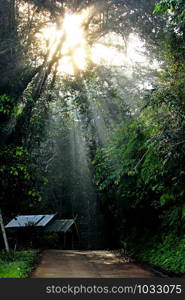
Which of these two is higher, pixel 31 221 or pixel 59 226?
pixel 31 221

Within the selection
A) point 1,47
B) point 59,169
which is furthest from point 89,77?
point 59,169

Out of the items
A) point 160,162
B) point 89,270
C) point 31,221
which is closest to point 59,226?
point 31,221

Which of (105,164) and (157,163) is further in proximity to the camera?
(105,164)

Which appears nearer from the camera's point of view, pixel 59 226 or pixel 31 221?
pixel 31 221

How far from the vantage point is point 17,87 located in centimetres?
1259

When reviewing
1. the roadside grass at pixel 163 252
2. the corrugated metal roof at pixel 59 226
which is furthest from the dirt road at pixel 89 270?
the corrugated metal roof at pixel 59 226

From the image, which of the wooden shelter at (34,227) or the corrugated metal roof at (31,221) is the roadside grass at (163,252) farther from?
the wooden shelter at (34,227)

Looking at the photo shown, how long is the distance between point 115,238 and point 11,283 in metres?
21.0

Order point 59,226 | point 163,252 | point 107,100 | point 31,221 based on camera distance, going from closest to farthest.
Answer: point 163,252
point 107,100
point 31,221
point 59,226

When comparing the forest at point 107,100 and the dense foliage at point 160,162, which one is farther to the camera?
the forest at point 107,100

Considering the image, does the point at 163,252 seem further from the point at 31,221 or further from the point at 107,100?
the point at 31,221

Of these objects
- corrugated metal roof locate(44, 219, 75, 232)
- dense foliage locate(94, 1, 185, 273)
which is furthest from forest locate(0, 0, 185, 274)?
corrugated metal roof locate(44, 219, 75, 232)

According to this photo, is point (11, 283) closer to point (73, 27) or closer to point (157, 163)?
point (157, 163)

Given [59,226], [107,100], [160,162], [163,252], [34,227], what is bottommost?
[59,226]
